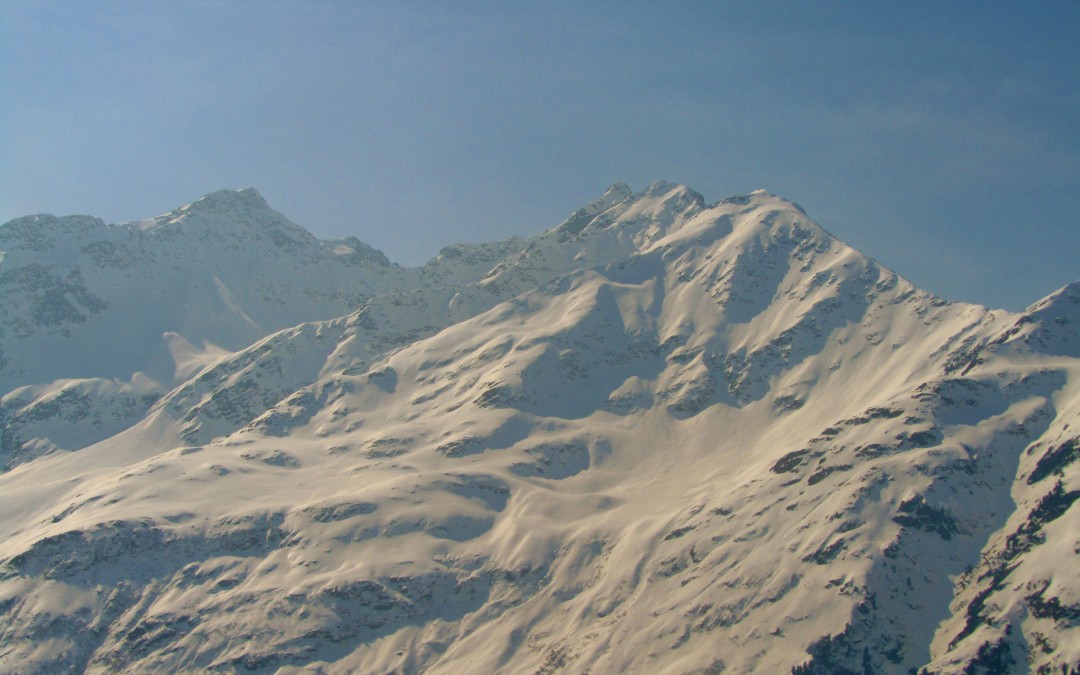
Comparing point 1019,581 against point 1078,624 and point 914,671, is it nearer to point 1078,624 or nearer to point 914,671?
point 1078,624

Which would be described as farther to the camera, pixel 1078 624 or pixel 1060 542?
pixel 1060 542

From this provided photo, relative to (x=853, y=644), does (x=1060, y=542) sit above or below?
above

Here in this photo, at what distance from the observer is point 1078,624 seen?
18275 centimetres

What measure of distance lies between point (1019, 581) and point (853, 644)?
113ft

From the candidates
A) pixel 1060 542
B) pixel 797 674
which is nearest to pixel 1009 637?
pixel 1060 542

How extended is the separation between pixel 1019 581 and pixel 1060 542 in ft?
38.7

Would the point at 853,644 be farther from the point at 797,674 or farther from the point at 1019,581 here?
the point at 1019,581

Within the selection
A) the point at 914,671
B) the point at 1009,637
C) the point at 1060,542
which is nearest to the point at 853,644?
the point at 914,671

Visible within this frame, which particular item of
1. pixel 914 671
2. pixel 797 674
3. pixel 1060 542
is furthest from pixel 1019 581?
pixel 797 674

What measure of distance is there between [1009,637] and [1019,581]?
14.0 meters

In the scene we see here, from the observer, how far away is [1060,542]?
199m

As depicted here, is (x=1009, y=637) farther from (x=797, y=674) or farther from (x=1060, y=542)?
(x=797, y=674)

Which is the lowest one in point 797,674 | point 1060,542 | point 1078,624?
point 797,674

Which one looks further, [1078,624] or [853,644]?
[853,644]
